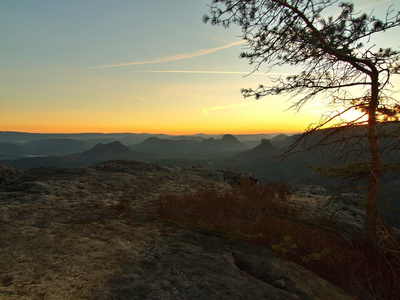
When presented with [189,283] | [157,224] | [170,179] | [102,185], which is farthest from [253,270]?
[170,179]

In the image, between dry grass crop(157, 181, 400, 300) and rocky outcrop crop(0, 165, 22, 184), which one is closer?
dry grass crop(157, 181, 400, 300)

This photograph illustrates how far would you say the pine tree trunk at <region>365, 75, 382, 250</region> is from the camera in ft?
17.5

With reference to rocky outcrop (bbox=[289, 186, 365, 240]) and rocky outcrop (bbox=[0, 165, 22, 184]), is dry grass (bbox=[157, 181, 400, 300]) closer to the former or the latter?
rocky outcrop (bbox=[289, 186, 365, 240])

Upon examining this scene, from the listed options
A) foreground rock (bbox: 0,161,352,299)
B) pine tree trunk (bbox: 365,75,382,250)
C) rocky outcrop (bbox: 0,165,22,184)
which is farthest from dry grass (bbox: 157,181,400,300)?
rocky outcrop (bbox: 0,165,22,184)

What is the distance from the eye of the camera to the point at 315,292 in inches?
150

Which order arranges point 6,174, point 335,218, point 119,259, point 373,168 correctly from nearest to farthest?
point 119,259, point 373,168, point 335,218, point 6,174

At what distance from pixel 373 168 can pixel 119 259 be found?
19.2 feet

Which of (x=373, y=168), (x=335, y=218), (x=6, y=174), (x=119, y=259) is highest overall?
(x=373, y=168)

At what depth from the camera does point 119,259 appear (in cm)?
409

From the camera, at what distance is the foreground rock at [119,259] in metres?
3.27

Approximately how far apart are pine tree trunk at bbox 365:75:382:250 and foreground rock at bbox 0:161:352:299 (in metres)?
2.46

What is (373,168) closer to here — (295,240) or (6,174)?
(295,240)

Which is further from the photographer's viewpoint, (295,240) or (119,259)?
(295,240)

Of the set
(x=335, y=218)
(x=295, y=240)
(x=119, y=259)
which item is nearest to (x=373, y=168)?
(x=295, y=240)
